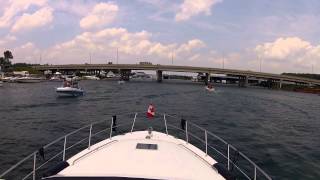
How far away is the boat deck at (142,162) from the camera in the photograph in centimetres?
946

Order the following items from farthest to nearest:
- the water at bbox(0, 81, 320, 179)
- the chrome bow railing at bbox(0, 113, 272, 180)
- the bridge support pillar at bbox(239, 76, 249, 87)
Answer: the bridge support pillar at bbox(239, 76, 249, 87) → the water at bbox(0, 81, 320, 179) → the chrome bow railing at bbox(0, 113, 272, 180)

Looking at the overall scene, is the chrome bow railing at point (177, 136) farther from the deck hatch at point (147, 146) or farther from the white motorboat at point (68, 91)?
the white motorboat at point (68, 91)

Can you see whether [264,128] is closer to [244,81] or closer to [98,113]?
[98,113]

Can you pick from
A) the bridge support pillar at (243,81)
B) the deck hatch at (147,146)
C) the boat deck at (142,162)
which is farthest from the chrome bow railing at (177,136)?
the bridge support pillar at (243,81)

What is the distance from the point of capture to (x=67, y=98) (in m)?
63.9

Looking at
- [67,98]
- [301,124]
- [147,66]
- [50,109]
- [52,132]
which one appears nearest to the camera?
[52,132]

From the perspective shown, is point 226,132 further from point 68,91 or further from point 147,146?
point 68,91

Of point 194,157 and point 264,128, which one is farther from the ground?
point 194,157

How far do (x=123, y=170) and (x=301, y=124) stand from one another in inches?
1512

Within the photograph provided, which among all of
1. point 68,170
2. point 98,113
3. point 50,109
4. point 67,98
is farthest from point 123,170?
point 67,98

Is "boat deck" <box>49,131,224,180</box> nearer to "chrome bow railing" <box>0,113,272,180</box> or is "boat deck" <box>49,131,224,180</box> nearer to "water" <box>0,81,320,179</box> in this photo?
"chrome bow railing" <box>0,113,272,180</box>

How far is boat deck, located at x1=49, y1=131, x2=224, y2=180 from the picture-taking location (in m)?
9.46

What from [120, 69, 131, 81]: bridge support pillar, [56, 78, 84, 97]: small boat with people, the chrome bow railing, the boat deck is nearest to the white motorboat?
[56, 78, 84, 97]: small boat with people

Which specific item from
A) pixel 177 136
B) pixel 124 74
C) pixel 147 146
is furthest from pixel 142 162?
pixel 124 74
